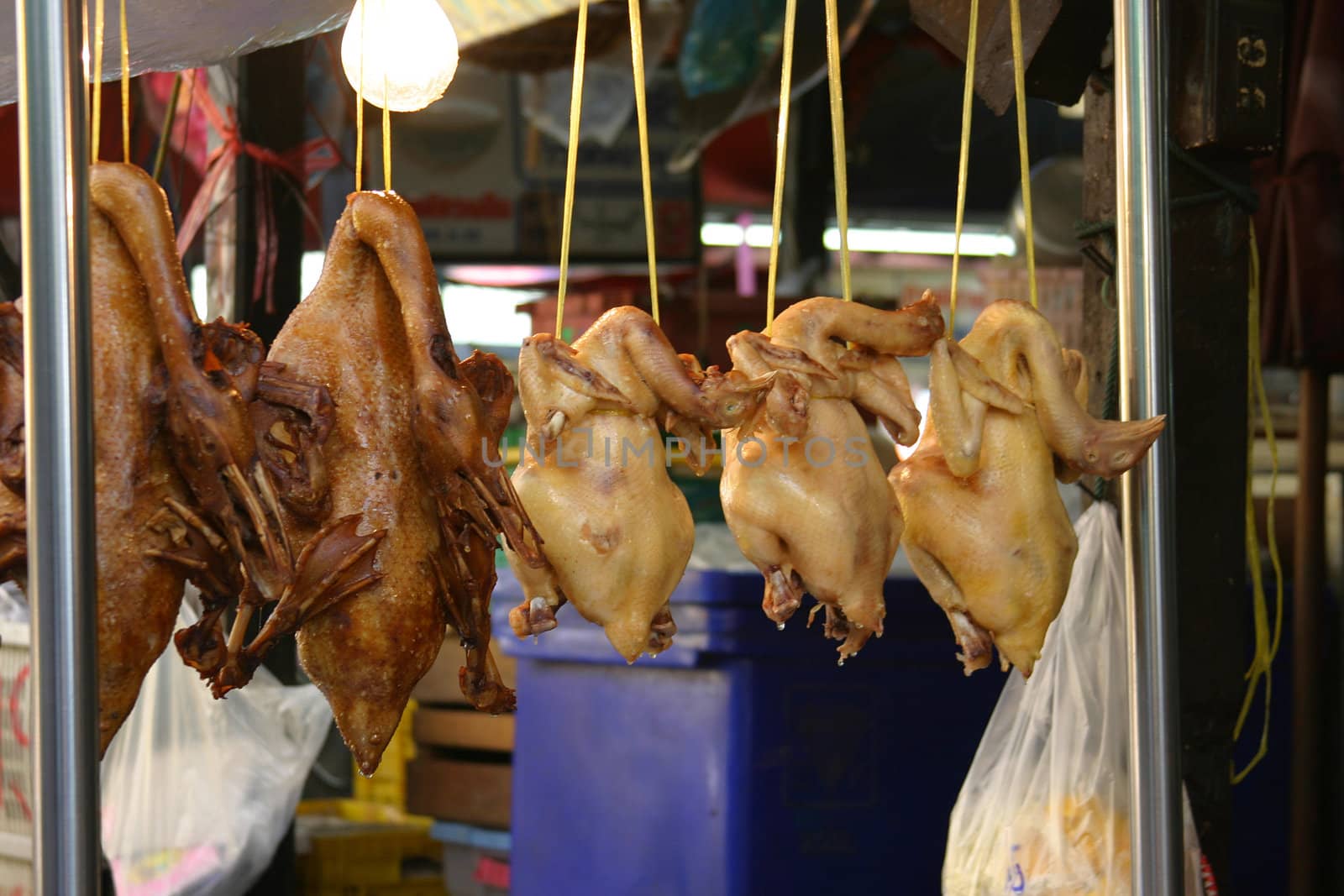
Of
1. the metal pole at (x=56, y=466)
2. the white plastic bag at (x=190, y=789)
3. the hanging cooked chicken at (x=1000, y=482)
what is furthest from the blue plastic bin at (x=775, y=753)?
the metal pole at (x=56, y=466)

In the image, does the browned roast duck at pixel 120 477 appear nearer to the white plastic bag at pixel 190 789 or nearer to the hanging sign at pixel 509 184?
the white plastic bag at pixel 190 789

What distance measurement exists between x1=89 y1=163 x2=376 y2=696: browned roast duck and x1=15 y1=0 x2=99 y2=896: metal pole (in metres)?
0.27

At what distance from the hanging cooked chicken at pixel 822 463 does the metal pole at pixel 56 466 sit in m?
0.91

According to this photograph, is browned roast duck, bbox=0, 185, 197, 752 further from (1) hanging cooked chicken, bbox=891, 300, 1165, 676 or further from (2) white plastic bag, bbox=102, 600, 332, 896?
(2) white plastic bag, bbox=102, 600, 332, 896

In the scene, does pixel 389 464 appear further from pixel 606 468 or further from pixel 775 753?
pixel 775 753

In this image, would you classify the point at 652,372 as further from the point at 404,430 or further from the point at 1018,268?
the point at 1018,268

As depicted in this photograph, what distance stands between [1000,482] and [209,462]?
110 cm

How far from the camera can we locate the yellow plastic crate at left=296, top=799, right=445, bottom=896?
4.58m

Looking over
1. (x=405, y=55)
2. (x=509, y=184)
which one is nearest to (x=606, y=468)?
(x=405, y=55)

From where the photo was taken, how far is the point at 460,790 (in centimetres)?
474

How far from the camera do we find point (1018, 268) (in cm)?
495

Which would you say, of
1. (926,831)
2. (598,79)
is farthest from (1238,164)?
(598,79)

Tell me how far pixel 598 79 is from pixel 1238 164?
3436 millimetres

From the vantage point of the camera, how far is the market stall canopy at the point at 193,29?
279 cm
